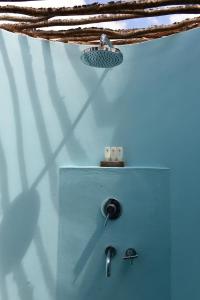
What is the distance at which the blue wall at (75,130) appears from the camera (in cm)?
139

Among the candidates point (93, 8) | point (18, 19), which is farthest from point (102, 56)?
point (18, 19)

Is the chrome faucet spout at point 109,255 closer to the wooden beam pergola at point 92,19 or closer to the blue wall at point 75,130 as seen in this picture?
the blue wall at point 75,130

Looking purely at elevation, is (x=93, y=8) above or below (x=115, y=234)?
above

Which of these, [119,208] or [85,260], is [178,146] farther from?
[85,260]

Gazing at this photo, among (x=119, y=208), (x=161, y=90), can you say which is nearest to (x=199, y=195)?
(x=119, y=208)

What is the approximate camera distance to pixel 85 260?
142cm

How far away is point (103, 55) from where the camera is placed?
4.09ft

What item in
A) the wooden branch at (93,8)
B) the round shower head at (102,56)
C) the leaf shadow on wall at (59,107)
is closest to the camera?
the round shower head at (102,56)

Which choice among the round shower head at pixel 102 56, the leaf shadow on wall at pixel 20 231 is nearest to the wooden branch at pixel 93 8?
the round shower head at pixel 102 56

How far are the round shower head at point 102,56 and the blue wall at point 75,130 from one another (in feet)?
0.80

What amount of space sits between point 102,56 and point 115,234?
2.67 feet

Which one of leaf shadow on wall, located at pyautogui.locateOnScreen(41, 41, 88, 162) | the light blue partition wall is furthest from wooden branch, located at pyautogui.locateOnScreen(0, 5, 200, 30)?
the light blue partition wall

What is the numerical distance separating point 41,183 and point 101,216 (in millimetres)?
340

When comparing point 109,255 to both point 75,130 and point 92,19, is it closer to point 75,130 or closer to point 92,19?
point 75,130
